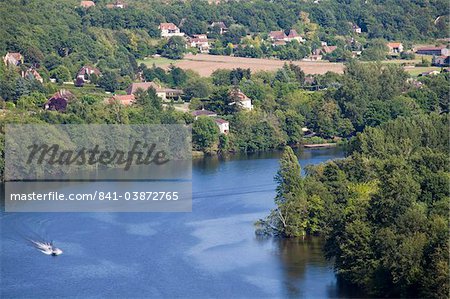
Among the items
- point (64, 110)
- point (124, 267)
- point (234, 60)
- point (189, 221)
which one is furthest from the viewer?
point (234, 60)

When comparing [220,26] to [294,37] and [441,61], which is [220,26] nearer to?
[294,37]

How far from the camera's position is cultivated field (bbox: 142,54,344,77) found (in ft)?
89.1

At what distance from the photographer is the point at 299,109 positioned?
2217 centimetres

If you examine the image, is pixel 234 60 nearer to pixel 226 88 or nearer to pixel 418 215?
pixel 226 88

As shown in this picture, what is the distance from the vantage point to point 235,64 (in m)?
27.8

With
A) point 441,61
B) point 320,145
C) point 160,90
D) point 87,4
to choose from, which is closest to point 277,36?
point 441,61

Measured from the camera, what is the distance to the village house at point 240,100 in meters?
22.3

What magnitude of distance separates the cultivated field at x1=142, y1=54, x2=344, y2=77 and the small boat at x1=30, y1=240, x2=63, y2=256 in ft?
41.5

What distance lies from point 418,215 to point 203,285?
81.6 inches

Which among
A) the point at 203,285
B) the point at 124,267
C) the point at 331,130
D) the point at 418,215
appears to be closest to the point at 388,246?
the point at 418,215

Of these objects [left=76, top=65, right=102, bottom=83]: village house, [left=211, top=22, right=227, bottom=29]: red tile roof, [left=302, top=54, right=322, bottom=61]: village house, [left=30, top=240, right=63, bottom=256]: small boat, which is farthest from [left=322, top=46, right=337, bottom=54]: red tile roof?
[left=30, top=240, right=63, bottom=256]: small boat

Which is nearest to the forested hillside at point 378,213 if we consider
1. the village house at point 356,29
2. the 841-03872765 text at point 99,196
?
the 841-03872765 text at point 99,196

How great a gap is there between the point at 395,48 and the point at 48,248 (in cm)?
1837

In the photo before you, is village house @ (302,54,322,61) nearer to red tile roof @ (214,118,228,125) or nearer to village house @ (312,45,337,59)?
village house @ (312,45,337,59)
